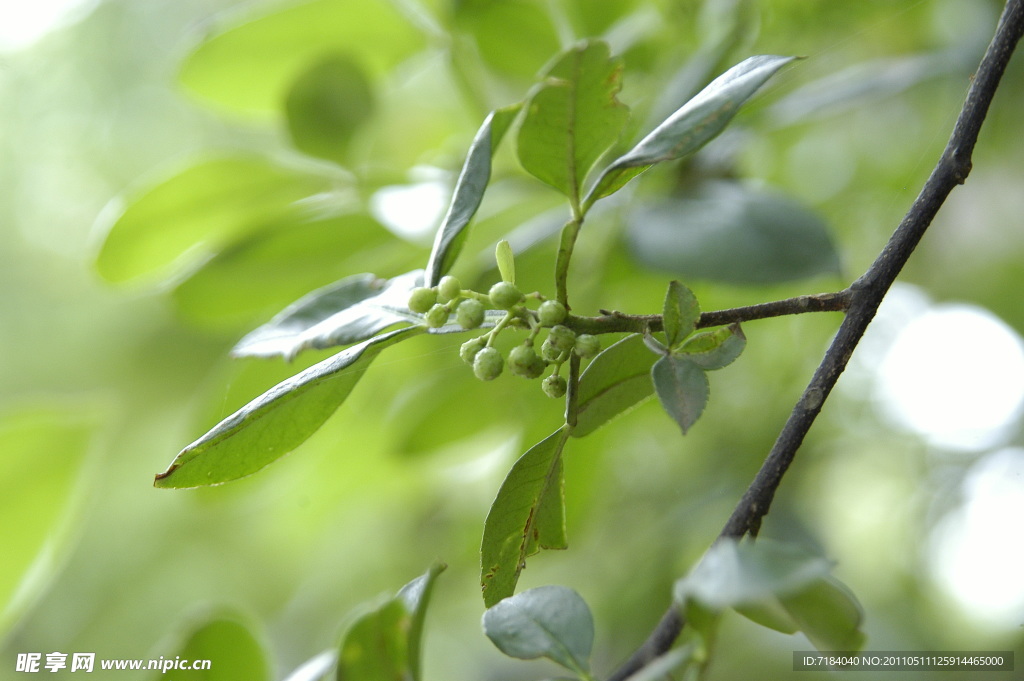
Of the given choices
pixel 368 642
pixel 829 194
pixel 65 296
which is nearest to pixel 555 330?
pixel 368 642

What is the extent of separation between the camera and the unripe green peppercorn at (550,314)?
0.98 ft

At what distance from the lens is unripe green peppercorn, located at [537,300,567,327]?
11.8 inches

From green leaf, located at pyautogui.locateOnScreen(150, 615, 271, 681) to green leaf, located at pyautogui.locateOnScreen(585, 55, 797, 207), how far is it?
0.28 m

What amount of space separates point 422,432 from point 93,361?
3.01 feet

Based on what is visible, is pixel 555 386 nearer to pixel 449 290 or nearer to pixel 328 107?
pixel 449 290

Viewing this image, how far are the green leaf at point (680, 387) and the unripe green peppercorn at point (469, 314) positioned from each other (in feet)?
0.23

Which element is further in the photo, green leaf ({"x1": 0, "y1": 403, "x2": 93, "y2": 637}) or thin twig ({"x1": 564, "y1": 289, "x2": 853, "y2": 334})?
green leaf ({"x1": 0, "y1": 403, "x2": 93, "y2": 637})

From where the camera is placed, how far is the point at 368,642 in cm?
27

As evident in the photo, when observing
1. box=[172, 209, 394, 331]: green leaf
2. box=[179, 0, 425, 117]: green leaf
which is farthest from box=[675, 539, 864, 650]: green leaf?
box=[179, 0, 425, 117]: green leaf

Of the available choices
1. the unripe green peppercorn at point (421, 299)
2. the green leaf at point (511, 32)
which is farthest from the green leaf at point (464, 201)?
the green leaf at point (511, 32)

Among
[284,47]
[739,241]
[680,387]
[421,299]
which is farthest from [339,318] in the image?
[284,47]

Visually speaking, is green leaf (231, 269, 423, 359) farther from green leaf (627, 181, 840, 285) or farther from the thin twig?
green leaf (627, 181, 840, 285)

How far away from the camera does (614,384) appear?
337 mm

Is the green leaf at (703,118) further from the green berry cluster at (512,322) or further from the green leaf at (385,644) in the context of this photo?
the green leaf at (385,644)
